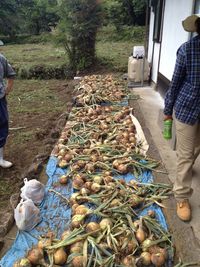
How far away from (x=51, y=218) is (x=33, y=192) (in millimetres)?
333

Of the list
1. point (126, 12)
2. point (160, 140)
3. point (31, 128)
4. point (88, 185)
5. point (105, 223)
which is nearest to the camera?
point (105, 223)

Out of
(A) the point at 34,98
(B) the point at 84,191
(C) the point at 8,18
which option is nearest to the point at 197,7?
(B) the point at 84,191

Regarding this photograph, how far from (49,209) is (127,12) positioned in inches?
799

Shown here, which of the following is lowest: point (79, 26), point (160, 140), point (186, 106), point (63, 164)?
point (160, 140)

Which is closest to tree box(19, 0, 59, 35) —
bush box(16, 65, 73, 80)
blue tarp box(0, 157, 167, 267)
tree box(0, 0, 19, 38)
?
tree box(0, 0, 19, 38)

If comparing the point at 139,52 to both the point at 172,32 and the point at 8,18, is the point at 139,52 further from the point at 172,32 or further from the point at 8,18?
the point at 8,18

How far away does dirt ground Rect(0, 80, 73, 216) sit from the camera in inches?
159

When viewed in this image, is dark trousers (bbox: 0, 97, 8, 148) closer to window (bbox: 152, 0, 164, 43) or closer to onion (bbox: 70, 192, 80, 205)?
onion (bbox: 70, 192, 80, 205)

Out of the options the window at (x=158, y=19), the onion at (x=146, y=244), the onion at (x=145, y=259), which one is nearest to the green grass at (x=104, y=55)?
the window at (x=158, y=19)

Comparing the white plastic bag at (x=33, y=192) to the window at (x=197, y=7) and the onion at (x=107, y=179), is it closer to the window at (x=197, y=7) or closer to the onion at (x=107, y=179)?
the onion at (x=107, y=179)

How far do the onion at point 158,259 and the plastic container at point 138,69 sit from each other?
608cm

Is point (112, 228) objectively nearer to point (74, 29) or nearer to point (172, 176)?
point (172, 176)

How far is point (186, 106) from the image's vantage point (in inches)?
106

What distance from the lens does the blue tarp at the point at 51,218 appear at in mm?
2459
